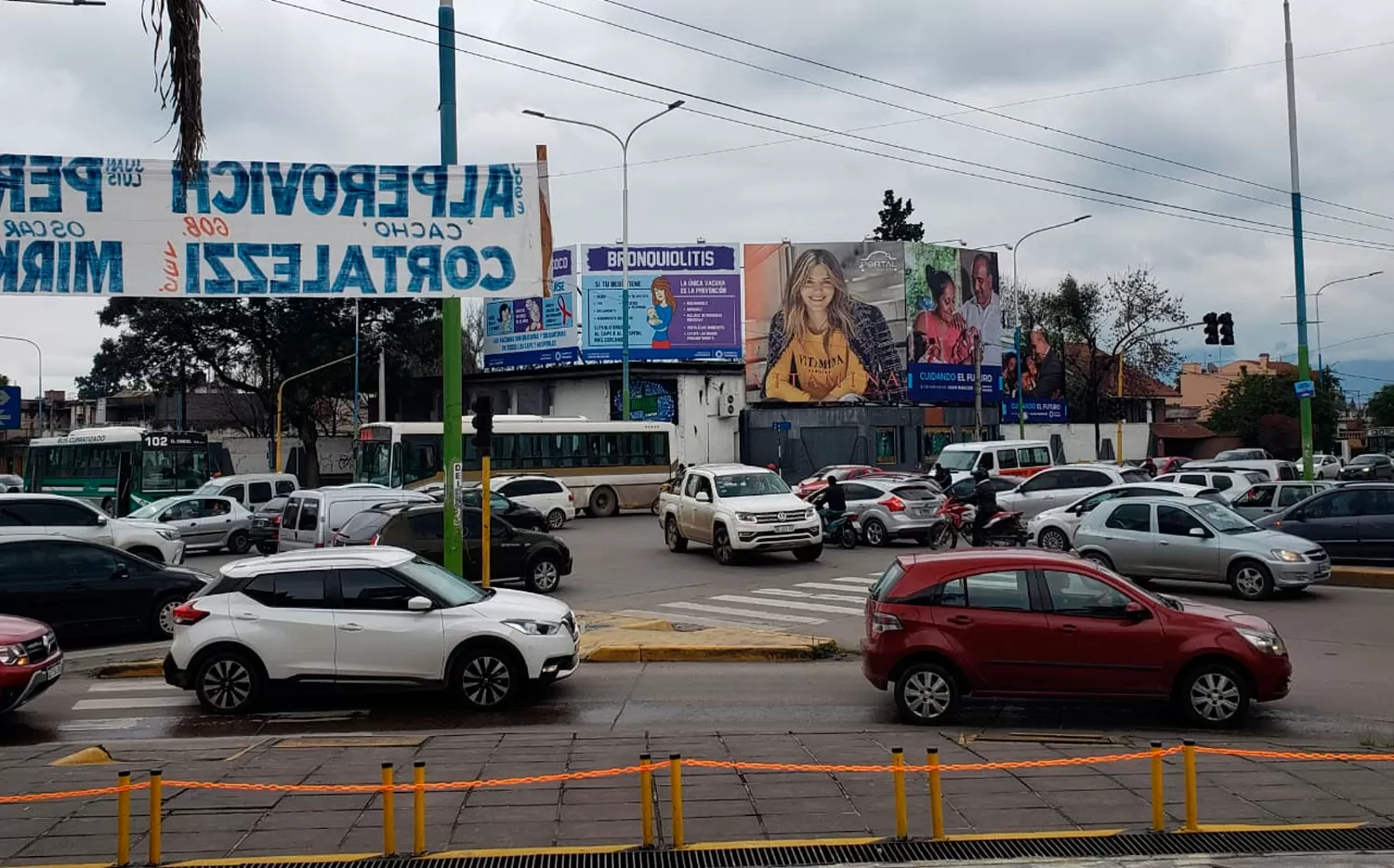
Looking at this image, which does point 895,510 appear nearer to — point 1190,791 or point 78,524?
point 78,524

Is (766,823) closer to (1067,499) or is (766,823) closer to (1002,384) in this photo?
(1067,499)

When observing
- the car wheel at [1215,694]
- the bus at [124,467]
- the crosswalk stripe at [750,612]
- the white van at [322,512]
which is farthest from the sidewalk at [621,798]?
the bus at [124,467]

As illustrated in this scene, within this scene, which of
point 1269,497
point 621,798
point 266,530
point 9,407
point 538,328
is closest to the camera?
point 621,798

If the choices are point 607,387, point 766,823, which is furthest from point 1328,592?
point 607,387

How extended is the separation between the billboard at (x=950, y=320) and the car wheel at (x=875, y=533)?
3083 cm

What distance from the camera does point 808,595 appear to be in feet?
64.4

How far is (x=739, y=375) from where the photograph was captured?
5456 cm

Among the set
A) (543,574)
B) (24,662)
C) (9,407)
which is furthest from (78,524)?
(9,407)

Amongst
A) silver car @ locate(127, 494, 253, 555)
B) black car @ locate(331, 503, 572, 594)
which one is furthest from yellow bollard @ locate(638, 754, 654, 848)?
silver car @ locate(127, 494, 253, 555)

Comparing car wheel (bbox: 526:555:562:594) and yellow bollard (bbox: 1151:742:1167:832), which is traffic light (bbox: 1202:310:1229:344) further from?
yellow bollard (bbox: 1151:742:1167:832)

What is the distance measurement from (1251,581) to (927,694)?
9894 millimetres

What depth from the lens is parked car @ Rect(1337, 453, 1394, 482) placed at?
130ft

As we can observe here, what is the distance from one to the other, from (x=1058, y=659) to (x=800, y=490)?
79.4ft

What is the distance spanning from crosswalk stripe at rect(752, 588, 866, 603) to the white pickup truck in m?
2.76
